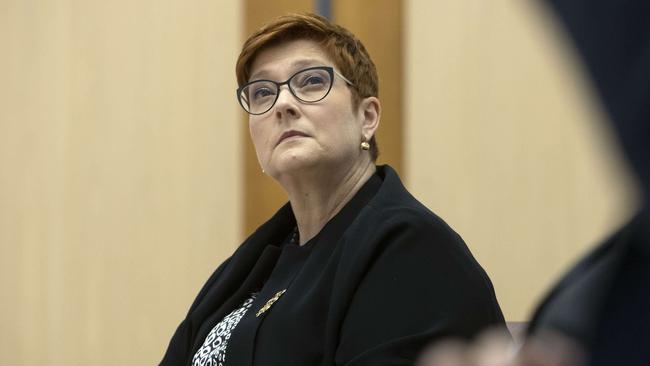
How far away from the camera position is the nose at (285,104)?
1.80 meters

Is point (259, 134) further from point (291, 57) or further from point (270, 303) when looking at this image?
point (270, 303)

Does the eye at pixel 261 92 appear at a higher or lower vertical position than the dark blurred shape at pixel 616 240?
lower

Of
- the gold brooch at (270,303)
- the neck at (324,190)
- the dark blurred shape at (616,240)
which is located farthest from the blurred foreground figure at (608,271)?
the neck at (324,190)

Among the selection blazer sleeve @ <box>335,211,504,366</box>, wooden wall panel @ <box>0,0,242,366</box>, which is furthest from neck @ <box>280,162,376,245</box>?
wooden wall panel @ <box>0,0,242,366</box>

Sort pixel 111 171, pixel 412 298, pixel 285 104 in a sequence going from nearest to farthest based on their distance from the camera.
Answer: pixel 412 298
pixel 285 104
pixel 111 171

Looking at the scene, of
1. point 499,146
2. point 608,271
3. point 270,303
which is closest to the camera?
point 608,271

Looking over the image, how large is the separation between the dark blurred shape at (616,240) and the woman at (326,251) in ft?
3.23

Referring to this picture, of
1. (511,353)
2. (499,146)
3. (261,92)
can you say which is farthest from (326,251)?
(511,353)

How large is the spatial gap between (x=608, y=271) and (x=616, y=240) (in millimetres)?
15

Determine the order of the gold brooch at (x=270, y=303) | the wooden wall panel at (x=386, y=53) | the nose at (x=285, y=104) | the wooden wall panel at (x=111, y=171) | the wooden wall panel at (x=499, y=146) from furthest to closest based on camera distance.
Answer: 1. the wooden wall panel at (x=111, y=171)
2. the wooden wall panel at (x=386, y=53)
3. the wooden wall panel at (x=499, y=146)
4. the nose at (x=285, y=104)
5. the gold brooch at (x=270, y=303)

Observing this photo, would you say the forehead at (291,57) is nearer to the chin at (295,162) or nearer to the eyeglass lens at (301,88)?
the eyeglass lens at (301,88)

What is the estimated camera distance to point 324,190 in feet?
5.96

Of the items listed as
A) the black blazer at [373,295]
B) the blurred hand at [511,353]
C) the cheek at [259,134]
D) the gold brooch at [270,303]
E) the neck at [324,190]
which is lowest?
the gold brooch at [270,303]

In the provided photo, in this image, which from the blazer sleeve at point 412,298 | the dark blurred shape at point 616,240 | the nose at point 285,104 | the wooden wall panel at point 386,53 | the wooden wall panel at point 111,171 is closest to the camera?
the dark blurred shape at point 616,240
